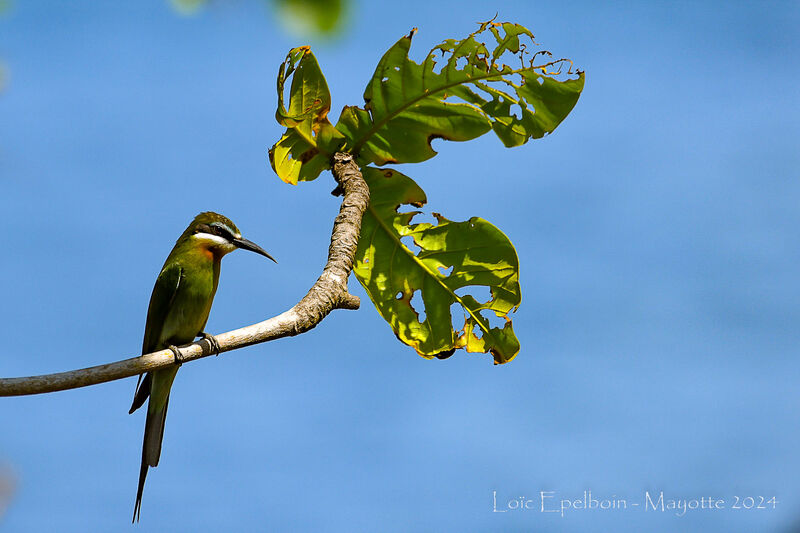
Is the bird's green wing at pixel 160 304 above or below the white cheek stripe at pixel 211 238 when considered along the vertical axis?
below

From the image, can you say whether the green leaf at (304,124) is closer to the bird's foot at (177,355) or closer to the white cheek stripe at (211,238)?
the white cheek stripe at (211,238)

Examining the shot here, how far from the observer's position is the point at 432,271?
5012 millimetres

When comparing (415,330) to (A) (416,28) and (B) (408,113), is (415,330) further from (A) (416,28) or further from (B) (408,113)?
(A) (416,28)

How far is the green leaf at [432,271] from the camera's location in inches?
194

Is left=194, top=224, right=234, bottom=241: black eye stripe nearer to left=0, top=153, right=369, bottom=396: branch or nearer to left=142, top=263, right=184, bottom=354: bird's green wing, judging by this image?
left=142, top=263, right=184, bottom=354: bird's green wing

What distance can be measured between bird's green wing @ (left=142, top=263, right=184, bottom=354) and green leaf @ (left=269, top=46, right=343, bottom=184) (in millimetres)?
1012

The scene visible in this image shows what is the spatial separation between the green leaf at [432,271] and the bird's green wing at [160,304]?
4.09 feet

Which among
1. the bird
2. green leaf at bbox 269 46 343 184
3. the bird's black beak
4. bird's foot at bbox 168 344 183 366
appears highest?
green leaf at bbox 269 46 343 184

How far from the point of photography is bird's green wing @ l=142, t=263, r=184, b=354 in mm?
5141

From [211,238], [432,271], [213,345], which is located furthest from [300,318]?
[211,238]

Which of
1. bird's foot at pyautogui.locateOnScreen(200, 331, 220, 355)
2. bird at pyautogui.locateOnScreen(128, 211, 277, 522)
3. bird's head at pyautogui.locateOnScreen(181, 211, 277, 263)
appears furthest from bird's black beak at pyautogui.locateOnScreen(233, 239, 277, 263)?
bird's foot at pyautogui.locateOnScreen(200, 331, 220, 355)

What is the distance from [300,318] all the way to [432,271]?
1.32 m

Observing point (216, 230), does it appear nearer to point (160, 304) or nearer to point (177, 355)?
point (160, 304)

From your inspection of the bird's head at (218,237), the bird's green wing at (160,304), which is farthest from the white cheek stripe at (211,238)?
the bird's green wing at (160,304)
